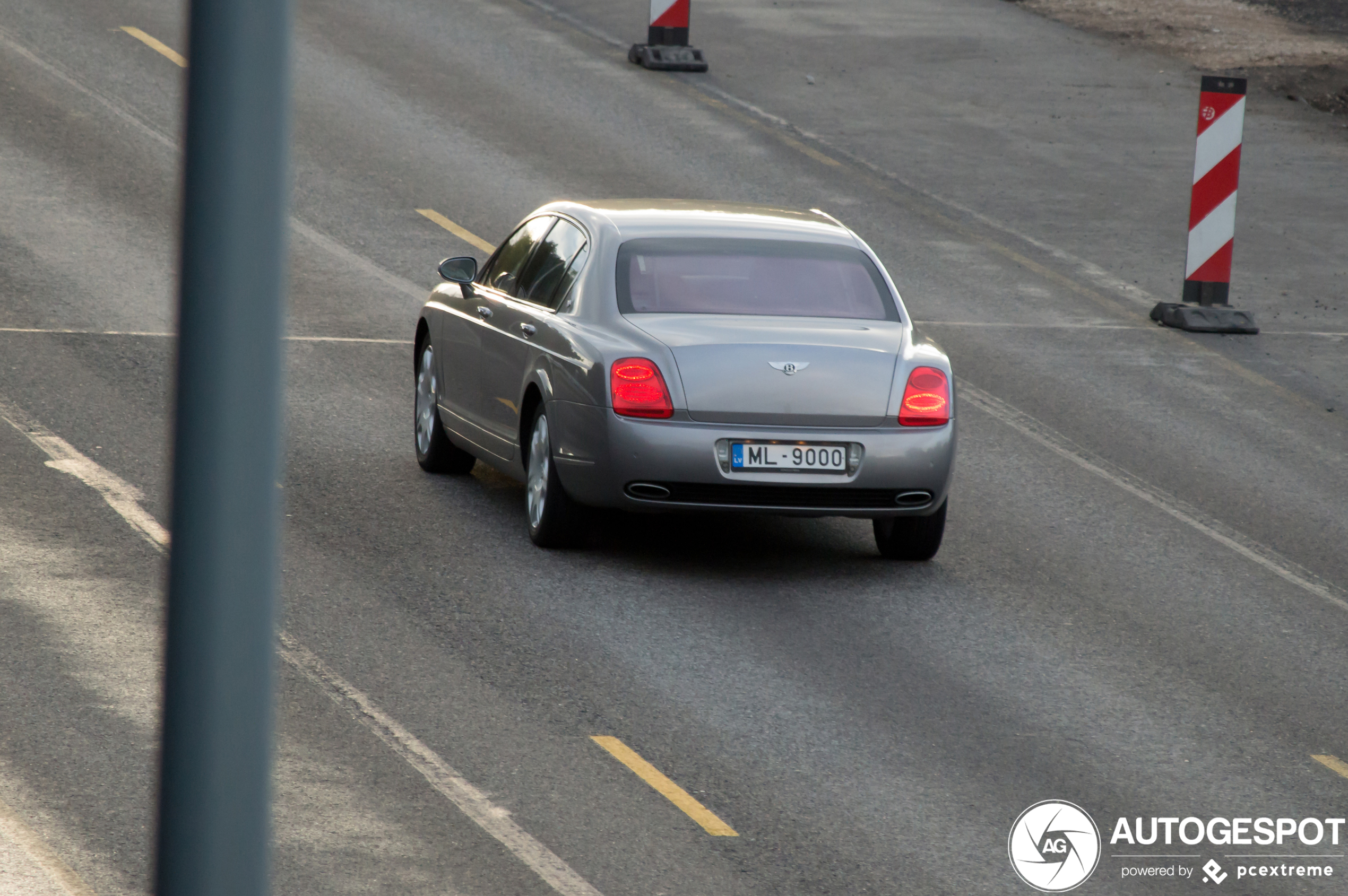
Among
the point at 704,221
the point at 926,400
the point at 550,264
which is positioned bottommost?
the point at 926,400

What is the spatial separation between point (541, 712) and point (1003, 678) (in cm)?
193

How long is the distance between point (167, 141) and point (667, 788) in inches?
548

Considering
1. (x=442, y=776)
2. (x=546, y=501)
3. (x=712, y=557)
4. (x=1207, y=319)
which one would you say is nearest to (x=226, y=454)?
(x=442, y=776)

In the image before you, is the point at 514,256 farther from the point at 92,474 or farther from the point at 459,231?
the point at 459,231

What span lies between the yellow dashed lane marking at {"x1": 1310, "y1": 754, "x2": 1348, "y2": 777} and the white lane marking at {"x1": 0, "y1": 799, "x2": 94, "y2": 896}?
168 inches

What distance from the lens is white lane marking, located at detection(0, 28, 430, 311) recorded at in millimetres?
15500

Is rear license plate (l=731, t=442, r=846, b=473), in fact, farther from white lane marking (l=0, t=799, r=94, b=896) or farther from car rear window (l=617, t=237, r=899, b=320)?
white lane marking (l=0, t=799, r=94, b=896)

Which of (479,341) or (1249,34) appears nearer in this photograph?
(479,341)

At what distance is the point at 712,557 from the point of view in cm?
973

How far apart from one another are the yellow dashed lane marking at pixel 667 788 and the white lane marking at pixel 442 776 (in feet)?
1.80

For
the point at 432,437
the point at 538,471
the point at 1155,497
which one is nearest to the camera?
the point at 538,471

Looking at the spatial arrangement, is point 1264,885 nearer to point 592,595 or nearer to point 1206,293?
point 592,595

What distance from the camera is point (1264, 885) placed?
615 centimetres

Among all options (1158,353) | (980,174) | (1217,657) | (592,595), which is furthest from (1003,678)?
(980,174)
